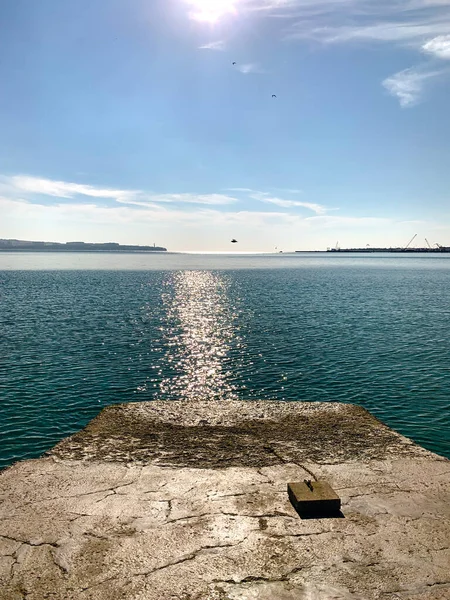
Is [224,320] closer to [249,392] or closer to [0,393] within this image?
[249,392]

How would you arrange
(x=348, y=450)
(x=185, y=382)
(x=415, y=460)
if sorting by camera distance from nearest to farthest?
(x=415, y=460) < (x=348, y=450) < (x=185, y=382)

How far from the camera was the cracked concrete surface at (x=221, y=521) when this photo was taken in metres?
9.21

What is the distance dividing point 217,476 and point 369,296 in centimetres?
6992

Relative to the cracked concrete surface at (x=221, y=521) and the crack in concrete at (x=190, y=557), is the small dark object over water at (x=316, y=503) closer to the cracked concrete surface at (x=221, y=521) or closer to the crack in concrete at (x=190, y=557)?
the cracked concrete surface at (x=221, y=521)

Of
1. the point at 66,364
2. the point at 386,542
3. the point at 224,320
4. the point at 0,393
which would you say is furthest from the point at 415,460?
the point at 224,320

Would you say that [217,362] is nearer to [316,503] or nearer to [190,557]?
[316,503]

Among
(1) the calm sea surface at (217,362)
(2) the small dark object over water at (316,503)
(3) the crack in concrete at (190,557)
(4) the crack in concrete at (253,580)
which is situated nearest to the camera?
(4) the crack in concrete at (253,580)

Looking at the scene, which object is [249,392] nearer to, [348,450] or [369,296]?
[348,450]

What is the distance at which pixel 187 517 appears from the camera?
11.6m

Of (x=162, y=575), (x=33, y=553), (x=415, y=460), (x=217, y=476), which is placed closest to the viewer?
(x=162, y=575)

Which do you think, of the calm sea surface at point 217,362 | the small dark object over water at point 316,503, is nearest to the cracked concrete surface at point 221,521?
the small dark object over water at point 316,503

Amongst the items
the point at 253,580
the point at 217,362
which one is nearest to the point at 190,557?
the point at 253,580

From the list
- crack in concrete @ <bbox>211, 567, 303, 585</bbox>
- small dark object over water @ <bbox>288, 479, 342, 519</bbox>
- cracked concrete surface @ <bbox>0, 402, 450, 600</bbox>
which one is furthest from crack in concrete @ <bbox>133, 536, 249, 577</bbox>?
small dark object over water @ <bbox>288, 479, 342, 519</bbox>

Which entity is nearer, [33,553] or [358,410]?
[33,553]
